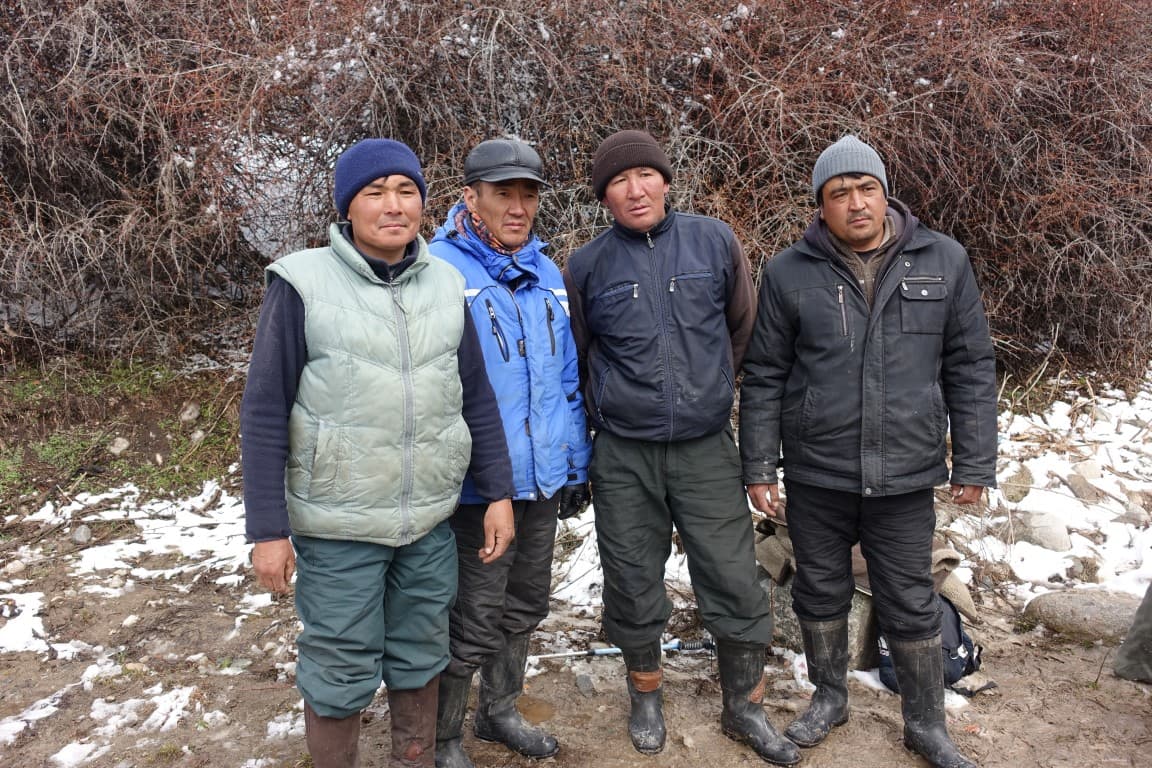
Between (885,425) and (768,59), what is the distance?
3127 millimetres

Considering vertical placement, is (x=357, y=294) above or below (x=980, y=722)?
above

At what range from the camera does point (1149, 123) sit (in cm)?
493

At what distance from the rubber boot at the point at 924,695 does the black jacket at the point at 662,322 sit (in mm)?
970

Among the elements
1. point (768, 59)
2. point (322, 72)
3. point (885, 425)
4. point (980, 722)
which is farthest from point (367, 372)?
point (768, 59)

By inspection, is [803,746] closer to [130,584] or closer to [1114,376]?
[130,584]

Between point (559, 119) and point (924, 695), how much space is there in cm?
355

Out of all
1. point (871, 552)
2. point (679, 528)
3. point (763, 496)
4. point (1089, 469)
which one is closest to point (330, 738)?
point (679, 528)

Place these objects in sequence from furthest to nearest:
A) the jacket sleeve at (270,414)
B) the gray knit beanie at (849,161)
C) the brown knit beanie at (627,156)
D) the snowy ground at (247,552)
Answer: the snowy ground at (247,552), the brown knit beanie at (627,156), the gray knit beanie at (849,161), the jacket sleeve at (270,414)

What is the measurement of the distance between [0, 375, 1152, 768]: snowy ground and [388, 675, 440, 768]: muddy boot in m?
0.59

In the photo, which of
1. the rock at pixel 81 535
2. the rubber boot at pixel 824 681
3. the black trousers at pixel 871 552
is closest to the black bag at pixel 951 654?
the rubber boot at pixel 824 681

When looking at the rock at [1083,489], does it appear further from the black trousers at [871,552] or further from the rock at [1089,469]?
the black trousers at [871,552]

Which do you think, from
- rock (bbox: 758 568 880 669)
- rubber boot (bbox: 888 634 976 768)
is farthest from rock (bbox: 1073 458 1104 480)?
rubber boot (bbox: 888 634 976 768)

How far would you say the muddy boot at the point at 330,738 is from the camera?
2.10 metres

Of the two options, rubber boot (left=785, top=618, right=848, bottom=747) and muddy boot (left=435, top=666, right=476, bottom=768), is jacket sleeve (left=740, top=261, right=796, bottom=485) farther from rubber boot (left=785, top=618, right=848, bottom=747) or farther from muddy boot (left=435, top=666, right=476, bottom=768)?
muddy boot (left=435, top=666, right=476, bottom=768)
